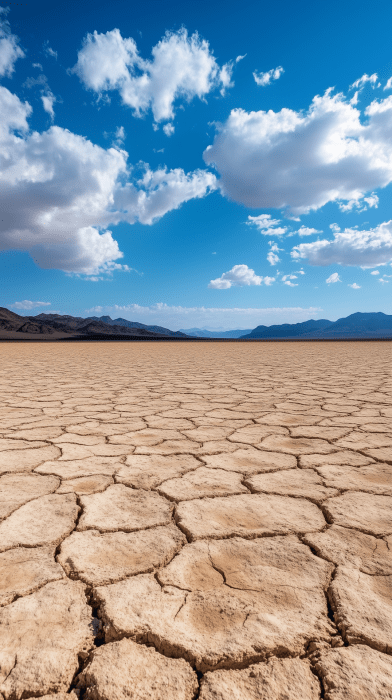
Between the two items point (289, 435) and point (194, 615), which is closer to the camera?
point (194, 615)

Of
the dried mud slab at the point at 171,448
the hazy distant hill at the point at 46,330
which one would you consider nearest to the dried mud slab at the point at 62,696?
the dried mud slab at the point at 171,448

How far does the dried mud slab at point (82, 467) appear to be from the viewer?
1330 mm

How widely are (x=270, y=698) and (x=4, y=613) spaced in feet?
1.57

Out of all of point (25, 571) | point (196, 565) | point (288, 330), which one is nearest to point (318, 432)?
point (196, 565)

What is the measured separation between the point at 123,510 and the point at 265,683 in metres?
0.61

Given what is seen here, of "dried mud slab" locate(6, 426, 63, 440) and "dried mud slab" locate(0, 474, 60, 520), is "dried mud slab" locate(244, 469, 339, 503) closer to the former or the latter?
"dried mud slab" locate(0, 474, 60, 520)

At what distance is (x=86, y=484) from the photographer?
1.24m

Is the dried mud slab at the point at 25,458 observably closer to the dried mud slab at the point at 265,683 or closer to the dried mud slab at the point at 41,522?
the dried mud slab at the point at 41,522

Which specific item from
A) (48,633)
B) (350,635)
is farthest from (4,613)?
(350,635)

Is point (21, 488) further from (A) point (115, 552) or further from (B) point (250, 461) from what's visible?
(B) point (250, 461)

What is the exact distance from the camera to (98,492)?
117 centimetres

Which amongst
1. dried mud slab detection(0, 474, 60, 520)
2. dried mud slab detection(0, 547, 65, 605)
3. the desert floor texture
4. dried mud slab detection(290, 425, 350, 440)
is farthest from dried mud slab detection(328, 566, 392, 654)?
dried mud slab detection(290, 425, 350, 440)

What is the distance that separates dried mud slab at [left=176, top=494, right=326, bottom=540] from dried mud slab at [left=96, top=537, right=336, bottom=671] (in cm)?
7

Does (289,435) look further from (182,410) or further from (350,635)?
(350,635)
